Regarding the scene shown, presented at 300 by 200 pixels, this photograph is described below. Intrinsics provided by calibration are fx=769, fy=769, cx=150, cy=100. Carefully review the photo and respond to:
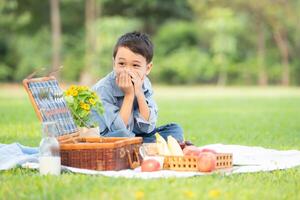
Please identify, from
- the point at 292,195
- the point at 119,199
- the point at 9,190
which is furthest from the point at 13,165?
the point at 292,195

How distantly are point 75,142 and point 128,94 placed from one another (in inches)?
28.2

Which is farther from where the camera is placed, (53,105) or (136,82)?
(136,82)

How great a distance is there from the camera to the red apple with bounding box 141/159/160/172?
554 cm

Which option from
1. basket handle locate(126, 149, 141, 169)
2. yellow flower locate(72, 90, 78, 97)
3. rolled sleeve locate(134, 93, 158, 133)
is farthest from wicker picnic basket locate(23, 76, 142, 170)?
rolled sleeve locate(134, 93, 158, 133)

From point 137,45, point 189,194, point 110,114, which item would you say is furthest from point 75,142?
point 189,194

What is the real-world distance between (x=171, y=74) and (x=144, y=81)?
33.2m

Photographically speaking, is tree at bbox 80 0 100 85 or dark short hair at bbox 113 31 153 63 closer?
dark short hair at bbox 113 31 153 63

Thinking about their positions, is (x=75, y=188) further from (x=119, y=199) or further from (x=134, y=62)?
(x=134, y=62)

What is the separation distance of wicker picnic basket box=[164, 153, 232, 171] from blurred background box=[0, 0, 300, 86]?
31.2 meters

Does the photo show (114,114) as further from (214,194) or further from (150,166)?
(214,194)

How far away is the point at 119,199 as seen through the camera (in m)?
4.24

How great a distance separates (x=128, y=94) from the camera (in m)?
6.45

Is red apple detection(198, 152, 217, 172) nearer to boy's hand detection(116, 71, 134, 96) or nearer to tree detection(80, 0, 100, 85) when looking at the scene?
boy's hand detection(116, 71, 134, 96)

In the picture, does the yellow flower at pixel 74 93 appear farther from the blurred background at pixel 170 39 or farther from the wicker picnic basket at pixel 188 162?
the blurred background at pixel 170 39
